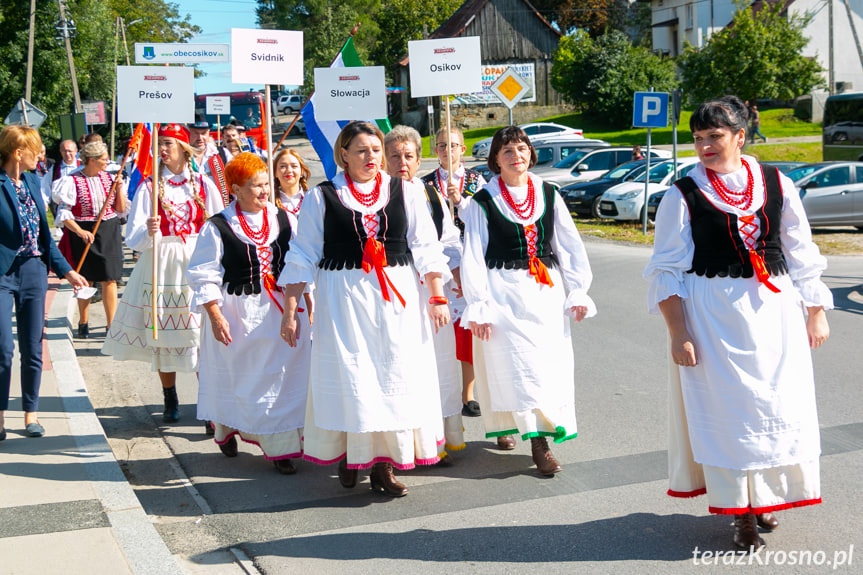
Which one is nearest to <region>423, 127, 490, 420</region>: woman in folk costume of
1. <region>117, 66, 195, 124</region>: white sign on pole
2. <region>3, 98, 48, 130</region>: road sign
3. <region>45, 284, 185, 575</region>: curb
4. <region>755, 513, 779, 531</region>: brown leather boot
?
<region>117, 66, 195, 124</region>: white sign on pole

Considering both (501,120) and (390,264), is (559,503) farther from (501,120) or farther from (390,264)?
(501,120)

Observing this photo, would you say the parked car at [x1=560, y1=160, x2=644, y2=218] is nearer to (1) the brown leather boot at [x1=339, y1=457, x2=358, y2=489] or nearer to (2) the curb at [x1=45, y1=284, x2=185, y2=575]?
(2) the curb at [x1=45, y1=284, x2=185, y2=575]

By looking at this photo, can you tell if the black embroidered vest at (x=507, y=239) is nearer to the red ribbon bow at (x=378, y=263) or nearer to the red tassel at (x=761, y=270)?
the red ribbon bow at (x=378, y=263)

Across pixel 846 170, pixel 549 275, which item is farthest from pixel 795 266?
pixel 846 170

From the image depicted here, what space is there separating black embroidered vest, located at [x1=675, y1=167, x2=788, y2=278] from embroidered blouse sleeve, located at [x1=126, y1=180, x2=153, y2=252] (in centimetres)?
434

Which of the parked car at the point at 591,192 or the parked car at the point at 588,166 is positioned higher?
the parked car at the point at 588,166

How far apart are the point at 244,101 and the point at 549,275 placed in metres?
48.4

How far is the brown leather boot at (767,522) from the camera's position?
4.43 metres

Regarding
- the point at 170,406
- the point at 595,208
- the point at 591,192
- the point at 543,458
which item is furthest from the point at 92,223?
the point at 591,192

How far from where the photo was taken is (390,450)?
17.1ft

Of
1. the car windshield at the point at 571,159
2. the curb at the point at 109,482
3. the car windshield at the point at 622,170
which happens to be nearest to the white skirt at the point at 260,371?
the curb at the point at 109,482

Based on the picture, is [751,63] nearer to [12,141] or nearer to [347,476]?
[12,141]

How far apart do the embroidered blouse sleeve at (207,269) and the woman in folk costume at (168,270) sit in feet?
4.31

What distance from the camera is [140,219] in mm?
7113
